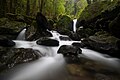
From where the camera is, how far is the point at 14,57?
7.27m

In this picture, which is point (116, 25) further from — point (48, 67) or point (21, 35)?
point (21, 35)

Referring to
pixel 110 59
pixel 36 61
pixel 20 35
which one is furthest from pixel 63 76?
pixel 20 35

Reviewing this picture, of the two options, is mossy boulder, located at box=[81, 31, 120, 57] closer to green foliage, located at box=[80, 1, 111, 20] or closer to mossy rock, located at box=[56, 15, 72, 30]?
green foliage, located at box=[80, 1, 111, 20]

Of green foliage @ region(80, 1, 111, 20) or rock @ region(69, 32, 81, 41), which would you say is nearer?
rock @ region(69, 32, 81, 41)

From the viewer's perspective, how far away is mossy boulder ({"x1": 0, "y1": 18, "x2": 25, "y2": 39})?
13.4 meters

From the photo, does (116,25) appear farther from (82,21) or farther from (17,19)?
(17,19)

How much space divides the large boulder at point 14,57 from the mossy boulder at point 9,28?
542 centimetres

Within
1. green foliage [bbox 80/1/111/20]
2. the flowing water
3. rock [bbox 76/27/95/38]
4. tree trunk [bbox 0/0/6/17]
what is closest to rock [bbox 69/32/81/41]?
rock [bbox 76/27/95/38]

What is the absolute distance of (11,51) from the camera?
309 inches

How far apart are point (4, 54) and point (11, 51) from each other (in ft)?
1.14

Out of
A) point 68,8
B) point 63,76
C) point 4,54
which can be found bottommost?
point 63,76

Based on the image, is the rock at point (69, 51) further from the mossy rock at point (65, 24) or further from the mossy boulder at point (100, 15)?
the mossy rock at point (65, 24)

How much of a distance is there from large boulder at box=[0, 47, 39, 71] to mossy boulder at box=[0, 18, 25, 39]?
17.8ft

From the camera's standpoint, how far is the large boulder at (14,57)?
6.81 m
